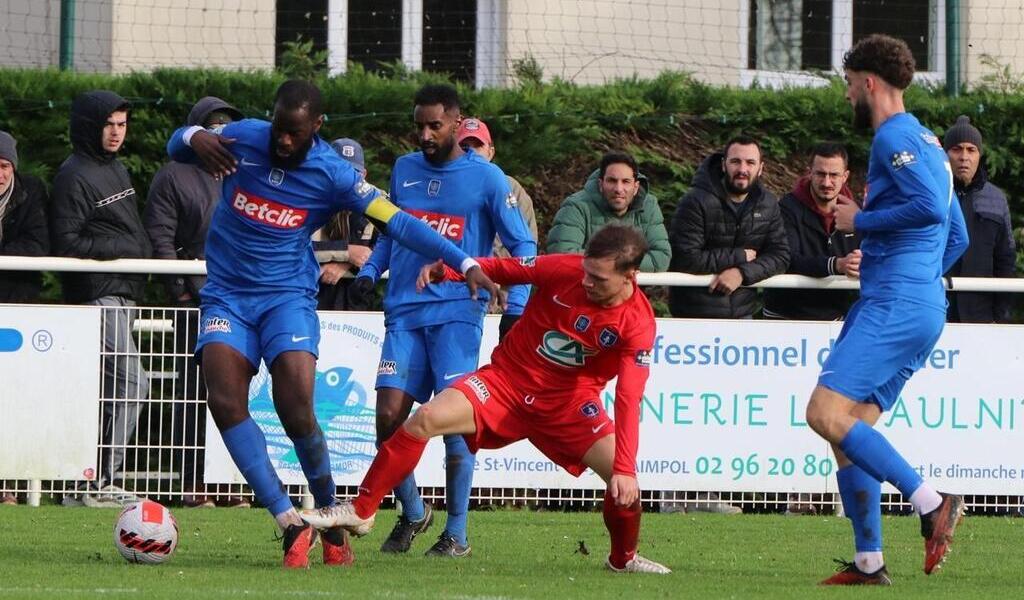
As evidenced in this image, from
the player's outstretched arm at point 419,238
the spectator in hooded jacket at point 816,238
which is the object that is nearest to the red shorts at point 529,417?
the player's outstretched arm at point 419,238

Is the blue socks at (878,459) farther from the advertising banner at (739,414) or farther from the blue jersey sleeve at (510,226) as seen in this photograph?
the advertising banner at (739,414)

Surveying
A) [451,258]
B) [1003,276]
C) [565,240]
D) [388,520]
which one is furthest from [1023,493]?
[451,258]

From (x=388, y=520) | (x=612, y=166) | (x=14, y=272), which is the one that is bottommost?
(x=388, y=520)

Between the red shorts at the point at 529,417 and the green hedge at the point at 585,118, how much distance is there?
18.5 feet

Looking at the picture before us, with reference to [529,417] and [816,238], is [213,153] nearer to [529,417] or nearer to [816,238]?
[529,417]

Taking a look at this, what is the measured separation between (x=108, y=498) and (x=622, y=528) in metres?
4.73

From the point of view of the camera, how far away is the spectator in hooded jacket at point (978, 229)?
13.1 metres

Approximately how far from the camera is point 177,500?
12430 mm

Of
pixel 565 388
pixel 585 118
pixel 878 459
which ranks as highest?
pixel 585 118

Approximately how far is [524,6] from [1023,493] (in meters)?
6.48

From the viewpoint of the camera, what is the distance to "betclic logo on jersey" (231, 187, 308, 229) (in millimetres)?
9008

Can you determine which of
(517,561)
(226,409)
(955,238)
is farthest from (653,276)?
(226,409)

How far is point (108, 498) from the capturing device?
12.2 m

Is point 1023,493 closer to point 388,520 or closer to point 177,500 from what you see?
point 388,520
